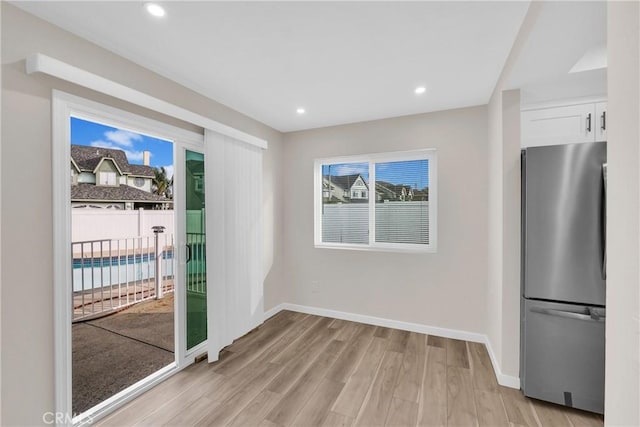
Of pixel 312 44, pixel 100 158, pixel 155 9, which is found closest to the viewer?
pixel 155 9

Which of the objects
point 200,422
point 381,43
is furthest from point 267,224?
point 381,43

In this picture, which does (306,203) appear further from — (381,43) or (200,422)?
(200,422)

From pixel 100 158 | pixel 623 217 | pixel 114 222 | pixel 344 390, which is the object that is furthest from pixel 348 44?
pixel 114 222

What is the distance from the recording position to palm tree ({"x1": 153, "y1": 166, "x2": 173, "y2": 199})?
3957mm

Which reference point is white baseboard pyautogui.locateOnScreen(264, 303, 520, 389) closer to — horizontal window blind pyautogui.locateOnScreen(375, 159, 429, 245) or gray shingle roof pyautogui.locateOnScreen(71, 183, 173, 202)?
horizontal window blind pyautogui.locateOnScreen(375, 159, 429, 245)

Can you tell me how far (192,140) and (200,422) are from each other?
88.3 inches

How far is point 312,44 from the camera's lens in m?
1.82

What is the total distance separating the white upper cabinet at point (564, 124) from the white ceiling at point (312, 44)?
49 centimetres

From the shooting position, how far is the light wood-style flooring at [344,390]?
185 cm

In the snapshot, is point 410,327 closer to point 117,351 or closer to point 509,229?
point 509,229

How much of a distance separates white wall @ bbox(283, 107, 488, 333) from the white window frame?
0.06 m

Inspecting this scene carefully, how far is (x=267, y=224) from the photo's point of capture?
11.8 feet

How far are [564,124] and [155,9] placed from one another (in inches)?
119

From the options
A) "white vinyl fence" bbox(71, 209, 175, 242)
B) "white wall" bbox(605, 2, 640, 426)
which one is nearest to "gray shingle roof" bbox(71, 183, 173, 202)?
"white vinyl fence" bbox(71, 209, 175, 242)
